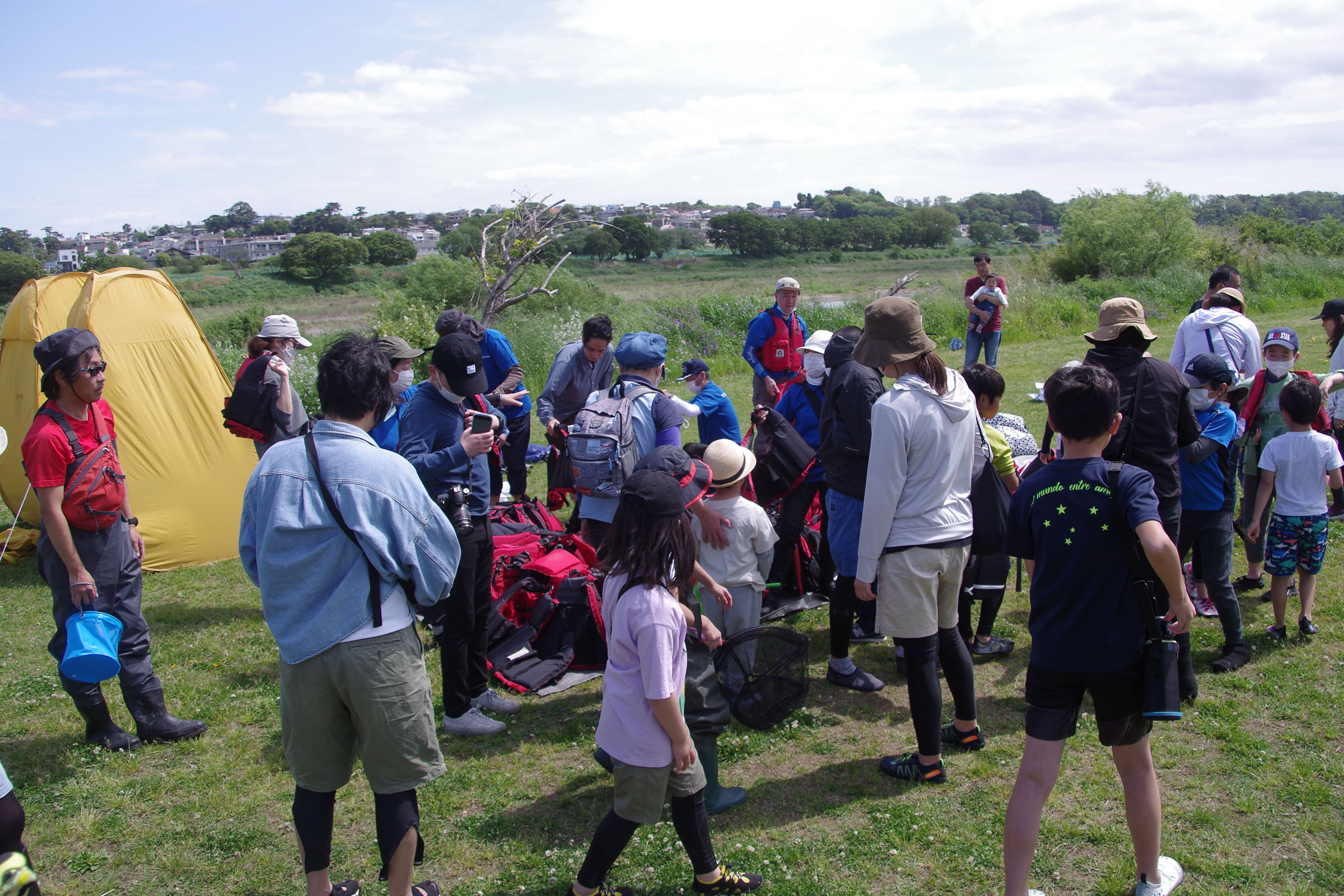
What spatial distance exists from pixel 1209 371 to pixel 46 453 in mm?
5829

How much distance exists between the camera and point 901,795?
3574 millimetres

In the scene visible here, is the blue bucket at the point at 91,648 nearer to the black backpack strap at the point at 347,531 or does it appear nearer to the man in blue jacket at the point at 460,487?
the man in blue jacket at the point at 460,487

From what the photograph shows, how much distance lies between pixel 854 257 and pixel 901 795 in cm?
6356

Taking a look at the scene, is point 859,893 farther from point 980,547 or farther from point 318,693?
point 318,693

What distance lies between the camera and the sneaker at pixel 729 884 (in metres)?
2.91

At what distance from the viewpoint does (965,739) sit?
385 centimetres

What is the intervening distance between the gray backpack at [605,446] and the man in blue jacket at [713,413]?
1059mm

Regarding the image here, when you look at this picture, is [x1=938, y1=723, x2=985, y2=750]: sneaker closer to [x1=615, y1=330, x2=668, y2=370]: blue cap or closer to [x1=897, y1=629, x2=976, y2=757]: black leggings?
[x1=897, y1=629, x2=976, y2=757]: black leggings

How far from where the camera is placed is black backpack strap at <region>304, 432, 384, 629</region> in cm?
247

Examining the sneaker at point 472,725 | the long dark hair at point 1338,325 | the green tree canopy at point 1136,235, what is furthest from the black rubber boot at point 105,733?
the green tree canopy at point 1136,235

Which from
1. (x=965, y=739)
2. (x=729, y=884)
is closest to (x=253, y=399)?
(x=729, y=884)

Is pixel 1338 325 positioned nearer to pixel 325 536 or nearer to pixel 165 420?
pixel 325 536

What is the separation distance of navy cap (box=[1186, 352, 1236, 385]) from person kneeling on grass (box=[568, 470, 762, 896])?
351 cm

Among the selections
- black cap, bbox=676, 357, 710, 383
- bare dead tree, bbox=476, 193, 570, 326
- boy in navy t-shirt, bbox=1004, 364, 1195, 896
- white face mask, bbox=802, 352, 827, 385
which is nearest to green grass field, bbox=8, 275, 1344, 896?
boy in navy t-shirt, bbox=1004, 364, 1195, 896
